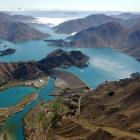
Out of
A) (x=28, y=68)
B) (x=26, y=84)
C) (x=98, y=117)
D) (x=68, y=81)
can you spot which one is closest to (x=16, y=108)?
(x=98, y=117)

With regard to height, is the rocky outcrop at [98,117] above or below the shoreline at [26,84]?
above

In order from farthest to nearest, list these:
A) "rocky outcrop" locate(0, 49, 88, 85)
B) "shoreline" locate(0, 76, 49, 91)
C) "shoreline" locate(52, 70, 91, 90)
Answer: "rocky outcrop" locate(0, 49, 88, 85), "shoreline" locate(52, 70, 91, 90), "shoreline" locate(0, 76, 49, 91)

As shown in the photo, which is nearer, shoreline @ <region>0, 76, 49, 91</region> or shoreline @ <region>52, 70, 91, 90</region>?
shoreline @ <region>0, 76, 49, 91</region>

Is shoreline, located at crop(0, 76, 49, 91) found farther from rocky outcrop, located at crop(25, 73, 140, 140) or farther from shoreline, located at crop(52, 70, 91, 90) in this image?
rocky outcrop, located at crop(25, 73, 140, 140)

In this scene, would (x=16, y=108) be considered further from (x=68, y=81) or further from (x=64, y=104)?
(x=68, y=81)

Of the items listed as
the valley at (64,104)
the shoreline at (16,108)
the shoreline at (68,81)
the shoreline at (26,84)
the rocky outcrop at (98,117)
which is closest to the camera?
the rocky outcrop at (98,117)

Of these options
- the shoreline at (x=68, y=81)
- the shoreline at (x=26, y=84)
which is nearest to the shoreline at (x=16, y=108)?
the shoreline at (x=26, y=84)

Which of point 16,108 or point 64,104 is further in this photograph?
point 64,104

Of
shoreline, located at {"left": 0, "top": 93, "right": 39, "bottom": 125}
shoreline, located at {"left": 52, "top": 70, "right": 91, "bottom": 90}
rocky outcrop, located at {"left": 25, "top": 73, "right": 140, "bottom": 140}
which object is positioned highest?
rocky outcrop, located at {"left": 25, "top": 73, "right": 140, "bottom": 140}

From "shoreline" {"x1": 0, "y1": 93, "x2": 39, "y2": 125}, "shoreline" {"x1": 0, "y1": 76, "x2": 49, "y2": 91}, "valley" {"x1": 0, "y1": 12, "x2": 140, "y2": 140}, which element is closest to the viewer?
"valley" {"x1": 0, "y1": 12, "x2": 140, "y2": 140}

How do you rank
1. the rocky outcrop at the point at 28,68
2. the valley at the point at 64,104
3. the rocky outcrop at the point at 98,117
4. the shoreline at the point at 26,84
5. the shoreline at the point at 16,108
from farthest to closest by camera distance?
the rocky outcrop at the point at 28,68
the shoreline at the point at 26,84
the shoreline at the point at 16,108
the valley at the point at 64,104
the rocky outcrop at the point at 98,117

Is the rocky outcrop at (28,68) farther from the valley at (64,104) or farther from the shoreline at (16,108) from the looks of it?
the shoreline at (16,108)

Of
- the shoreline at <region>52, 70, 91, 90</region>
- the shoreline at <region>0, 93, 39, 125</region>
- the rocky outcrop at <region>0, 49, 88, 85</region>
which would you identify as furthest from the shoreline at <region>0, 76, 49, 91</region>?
the shoreline at <region>0, 93, 39, 125</region>
